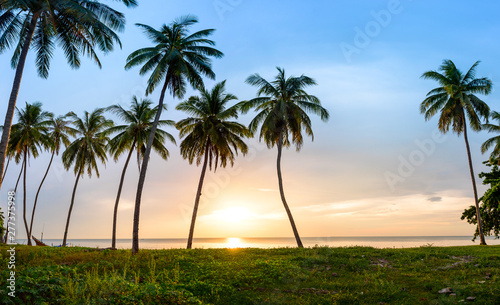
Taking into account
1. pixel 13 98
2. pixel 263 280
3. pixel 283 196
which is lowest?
pixel 263 280

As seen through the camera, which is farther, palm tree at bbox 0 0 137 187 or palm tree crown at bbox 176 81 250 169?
palm tree crown at bbox 176 81 250 169

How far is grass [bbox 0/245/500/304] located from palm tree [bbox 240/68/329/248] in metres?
13.5

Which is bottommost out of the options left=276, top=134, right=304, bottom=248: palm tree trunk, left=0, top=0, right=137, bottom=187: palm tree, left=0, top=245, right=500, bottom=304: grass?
left=0, top=245, right=500, bottom=304: grass

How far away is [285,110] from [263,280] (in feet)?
58.6

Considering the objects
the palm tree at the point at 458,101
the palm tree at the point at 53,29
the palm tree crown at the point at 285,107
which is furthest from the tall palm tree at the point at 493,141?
the palm tree at the point at 53,29

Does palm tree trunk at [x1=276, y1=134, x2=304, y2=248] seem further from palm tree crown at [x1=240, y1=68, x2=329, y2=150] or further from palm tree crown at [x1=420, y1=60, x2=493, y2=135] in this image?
palm tree crown at [x1=420, y1=60, x2=493, y2=135]

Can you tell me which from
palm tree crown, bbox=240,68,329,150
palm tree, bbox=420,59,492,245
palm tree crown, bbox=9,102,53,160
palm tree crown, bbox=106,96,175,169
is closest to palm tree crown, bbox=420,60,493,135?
palm tree, bbox=420,59,492,245

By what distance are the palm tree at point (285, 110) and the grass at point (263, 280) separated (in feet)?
44.3

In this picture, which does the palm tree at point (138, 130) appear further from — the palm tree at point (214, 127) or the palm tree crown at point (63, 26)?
the palm tree crown at point (63, 26)

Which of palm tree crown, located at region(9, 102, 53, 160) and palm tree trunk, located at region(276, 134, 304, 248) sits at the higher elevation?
palm tree crown, located at region(9, 102, 53, 160)

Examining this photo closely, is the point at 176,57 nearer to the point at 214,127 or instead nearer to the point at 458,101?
the point at 214,127

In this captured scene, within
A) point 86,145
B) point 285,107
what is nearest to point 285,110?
point 285,107

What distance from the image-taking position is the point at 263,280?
1177 centimetres

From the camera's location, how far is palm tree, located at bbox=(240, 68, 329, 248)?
28.0 meters
